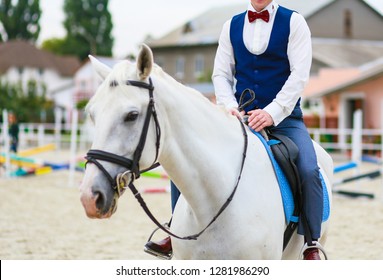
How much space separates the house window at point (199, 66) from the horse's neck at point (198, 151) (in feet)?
136

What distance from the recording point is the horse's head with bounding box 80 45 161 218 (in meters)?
2.66

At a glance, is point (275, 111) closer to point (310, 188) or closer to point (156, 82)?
point (310, 188)

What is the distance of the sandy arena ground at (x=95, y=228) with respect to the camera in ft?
22.1

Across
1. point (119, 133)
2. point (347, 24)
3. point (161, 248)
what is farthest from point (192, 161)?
point (347, 24)

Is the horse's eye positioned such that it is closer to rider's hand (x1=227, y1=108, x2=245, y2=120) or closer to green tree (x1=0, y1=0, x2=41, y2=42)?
rider's hand (x1=227, y1=108, x2=245, y2=120)

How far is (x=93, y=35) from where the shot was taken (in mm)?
53062

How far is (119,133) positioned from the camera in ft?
8.94

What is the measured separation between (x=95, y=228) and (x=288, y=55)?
17.9 feet

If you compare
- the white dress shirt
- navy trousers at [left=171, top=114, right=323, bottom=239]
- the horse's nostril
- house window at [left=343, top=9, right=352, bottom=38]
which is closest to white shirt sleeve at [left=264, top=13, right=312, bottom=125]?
the white dress shirt

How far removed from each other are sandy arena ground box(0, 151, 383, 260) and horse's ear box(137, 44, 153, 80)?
3.92 metres

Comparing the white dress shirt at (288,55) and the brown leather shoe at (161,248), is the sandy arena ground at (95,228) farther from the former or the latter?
the white dress shirt at (288,55)

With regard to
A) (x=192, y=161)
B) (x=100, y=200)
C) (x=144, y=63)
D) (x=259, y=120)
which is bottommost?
(x=100, y=200)

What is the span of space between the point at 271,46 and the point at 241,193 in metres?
0.95

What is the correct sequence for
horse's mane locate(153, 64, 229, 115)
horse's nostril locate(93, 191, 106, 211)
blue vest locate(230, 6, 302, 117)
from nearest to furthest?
1. horse's nostril locate(93, 191, 106, 211)
2. horse's mane locate(153, 64, 229, 115)
3. blue vest locate(230, 6, 302, 117)
